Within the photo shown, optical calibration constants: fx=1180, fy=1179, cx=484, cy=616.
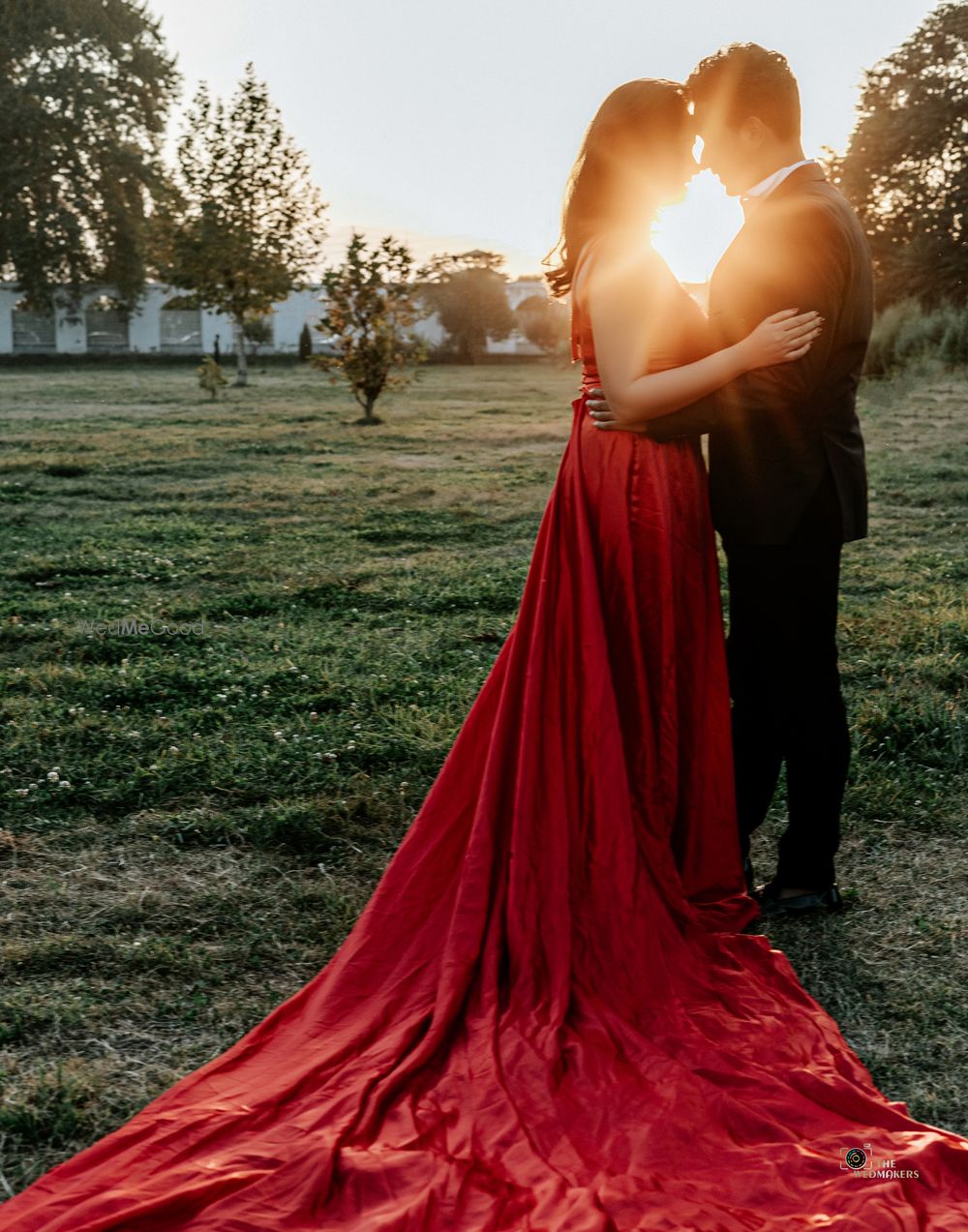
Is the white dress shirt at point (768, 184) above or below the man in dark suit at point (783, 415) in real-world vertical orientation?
above

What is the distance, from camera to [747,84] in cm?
288

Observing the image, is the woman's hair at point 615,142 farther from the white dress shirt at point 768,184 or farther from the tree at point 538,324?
the tree at point 538,324

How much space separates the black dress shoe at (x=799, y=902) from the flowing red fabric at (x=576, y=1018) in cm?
27

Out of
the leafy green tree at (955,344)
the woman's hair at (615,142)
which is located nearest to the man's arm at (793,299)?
the woman's hair at (615,142)

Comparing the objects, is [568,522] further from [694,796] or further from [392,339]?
[392,339]

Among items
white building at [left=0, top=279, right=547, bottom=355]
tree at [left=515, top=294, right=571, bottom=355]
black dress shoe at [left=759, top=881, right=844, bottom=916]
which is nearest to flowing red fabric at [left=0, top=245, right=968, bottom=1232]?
black dress shoe at [left=759, top=881, right=844, bottom=916]

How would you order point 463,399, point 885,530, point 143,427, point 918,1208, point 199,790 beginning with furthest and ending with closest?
1. point 463,399
2. point 143,427
3. point 885,530
4. point 199,790
5. point 918,1208

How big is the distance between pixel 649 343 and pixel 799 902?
1669 millimetres

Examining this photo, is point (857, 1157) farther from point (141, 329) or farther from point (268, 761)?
point (141, 329)

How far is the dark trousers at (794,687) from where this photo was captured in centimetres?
318

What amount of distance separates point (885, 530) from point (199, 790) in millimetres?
6597

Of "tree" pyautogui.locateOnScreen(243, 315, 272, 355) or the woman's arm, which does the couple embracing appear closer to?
the woman's arm

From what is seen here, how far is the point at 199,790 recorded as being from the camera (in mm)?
4305

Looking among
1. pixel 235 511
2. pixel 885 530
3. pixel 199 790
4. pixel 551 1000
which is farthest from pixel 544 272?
pixel 235 511
